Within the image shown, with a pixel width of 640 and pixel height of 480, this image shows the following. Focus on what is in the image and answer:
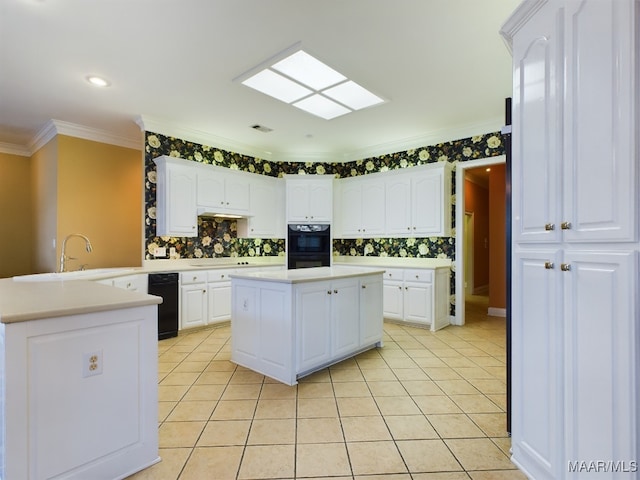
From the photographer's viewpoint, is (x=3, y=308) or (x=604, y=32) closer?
(x=604, y=32)

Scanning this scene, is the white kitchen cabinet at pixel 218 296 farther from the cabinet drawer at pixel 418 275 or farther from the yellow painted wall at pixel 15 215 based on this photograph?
the yellow painted wall at pixel 15 215

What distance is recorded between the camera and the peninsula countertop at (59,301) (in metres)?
1.28

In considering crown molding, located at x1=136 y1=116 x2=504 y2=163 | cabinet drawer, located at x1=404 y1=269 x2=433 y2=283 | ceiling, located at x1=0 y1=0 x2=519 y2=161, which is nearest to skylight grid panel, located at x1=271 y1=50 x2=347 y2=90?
ceiling, located at x1=0 y1=0 x2=519 y2=161

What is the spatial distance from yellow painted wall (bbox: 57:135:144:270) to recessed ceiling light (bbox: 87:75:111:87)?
5.38ft

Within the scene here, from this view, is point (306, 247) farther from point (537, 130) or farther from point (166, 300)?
point (537, 130)

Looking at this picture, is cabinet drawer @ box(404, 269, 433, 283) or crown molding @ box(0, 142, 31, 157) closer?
cabinet drawer @ box(404, 269, 433, 283)

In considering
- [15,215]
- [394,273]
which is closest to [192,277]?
[394,273]

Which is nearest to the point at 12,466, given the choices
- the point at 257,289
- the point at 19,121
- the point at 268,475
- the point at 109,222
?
the point at 268,475

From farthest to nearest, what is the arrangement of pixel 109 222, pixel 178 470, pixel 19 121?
pixel 109 222 → pixel 19 121 → pixel 178 470

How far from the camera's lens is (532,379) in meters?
1.46

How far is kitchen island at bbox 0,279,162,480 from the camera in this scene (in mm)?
1248

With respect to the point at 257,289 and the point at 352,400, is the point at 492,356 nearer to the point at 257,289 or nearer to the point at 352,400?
the point at 352,400

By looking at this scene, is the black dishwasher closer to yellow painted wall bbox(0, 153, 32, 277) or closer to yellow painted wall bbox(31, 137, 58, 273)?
yellow painted wall bbox(31, 137, 58, 273)

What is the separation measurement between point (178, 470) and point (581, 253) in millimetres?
2094
